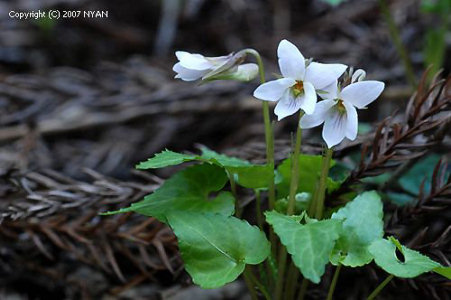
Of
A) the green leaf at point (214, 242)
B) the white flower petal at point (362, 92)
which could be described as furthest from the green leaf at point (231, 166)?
the white flower petal at point (362, 92)

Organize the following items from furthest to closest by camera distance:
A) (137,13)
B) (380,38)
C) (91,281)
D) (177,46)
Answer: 1. (137,13)
2. (177,46)
3. (380,38)
4. (91,281)

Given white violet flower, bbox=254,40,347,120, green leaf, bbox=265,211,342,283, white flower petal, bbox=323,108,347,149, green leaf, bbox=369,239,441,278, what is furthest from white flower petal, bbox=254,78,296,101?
green leaf, bbox=369,239,441,278

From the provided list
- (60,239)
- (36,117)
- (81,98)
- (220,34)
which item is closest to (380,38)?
(220,34)

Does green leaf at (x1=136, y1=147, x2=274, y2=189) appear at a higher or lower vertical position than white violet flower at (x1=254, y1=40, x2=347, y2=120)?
lower

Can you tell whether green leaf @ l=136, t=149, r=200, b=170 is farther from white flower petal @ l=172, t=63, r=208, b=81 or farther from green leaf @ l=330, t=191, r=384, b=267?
green leaf @ l=330, t=191, r=384, b=267

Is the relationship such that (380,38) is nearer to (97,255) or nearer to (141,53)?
(141,53)

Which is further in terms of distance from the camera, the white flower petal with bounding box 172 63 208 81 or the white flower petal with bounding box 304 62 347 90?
the white flower petal with bounding box 172 63 208 81
